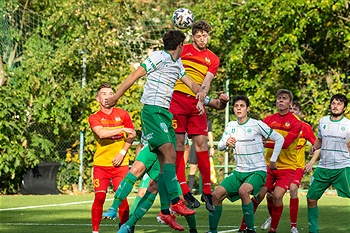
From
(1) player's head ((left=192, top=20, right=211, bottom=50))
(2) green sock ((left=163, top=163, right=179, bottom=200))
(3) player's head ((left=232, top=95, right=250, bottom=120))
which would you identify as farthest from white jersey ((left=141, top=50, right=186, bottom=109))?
(3) player's head ((left=232, top=95, right=250, bottom=120))

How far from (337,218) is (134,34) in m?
10.7

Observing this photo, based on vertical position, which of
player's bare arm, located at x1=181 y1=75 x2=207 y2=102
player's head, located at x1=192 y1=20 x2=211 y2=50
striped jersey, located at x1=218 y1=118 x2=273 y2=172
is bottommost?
striped jersey, located at x1=218 y1=118 x2=273 y2=172

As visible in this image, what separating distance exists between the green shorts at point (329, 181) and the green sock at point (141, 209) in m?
2.77

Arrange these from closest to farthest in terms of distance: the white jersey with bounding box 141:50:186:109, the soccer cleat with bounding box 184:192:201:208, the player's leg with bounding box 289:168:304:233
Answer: the white jersey with bounding box 141:50:186:109
the soccer cleat with bounding box 184:192:201:208
the player's leg with bounding box 289:168:304:233

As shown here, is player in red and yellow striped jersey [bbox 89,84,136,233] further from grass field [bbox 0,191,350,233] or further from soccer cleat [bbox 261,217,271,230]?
soccer cleat [bbox 261,217,271,230]

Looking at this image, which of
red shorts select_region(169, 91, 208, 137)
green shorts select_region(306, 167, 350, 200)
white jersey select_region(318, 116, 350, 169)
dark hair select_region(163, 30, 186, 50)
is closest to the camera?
dark hair select_region(163, 30, 186, 50)

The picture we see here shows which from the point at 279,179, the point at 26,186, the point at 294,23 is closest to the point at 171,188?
the point at 279,179

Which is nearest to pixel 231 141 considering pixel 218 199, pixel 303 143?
pixel 218 199

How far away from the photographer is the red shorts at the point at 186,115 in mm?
10773

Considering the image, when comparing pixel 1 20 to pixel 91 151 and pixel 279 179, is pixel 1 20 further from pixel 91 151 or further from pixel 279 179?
pixel 279 179

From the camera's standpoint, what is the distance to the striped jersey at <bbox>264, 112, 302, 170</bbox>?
1190 centimetres

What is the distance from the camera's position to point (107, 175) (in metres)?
10.8

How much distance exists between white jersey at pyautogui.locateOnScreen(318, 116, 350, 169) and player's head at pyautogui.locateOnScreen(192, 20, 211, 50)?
202 centimetres

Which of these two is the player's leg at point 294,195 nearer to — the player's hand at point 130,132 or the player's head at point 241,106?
the player's head at point 241,106
